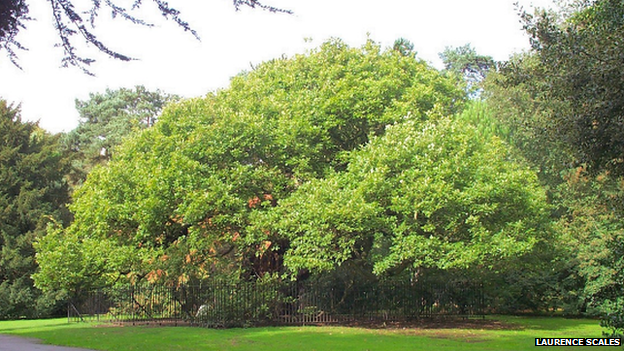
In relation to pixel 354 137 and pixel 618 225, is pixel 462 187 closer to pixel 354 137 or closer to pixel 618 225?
pixel 354 137

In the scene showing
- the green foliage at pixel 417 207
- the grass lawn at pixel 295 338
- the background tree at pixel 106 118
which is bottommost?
the grass lawn at pixel 295 338

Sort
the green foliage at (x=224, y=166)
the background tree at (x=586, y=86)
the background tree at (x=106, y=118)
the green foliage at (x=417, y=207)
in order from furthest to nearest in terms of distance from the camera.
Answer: the background tree at (x=106, y=118), the green foliage at (x=224, y=166), the green foliage at (x=417, y=207), the background tree at (x=586, y=86)

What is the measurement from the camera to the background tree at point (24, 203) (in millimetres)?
34906

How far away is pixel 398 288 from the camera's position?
83.8ft

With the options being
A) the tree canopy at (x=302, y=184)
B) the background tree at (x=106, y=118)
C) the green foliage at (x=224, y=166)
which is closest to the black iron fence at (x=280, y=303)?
the green foliage at (x=224, y=166)

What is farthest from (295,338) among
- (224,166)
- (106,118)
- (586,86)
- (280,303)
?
(106,118)

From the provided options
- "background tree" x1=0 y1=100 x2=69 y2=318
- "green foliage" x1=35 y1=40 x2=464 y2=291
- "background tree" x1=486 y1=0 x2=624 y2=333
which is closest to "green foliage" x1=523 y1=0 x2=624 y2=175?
"background tree" x1=486 y1=0 x2=624 y2=333

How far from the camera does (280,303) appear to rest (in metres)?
24.1

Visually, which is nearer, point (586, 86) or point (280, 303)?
point (586, 86)

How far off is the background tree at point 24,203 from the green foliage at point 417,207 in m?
19.3

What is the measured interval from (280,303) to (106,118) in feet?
140

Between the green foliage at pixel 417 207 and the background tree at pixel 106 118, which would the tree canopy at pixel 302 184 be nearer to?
the green foliage at pixel 417 207

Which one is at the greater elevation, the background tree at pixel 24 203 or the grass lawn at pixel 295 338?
the background tree at pixel 24 203

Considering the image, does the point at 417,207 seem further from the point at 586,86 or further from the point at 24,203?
the point at 24,203
